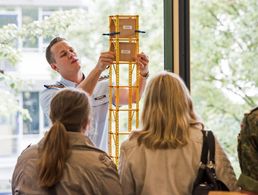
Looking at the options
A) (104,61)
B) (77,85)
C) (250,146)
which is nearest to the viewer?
(250,146)

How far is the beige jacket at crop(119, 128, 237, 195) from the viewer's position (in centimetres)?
238

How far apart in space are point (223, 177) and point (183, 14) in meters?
1.75

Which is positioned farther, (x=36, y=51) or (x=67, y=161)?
(x=36, y=51)

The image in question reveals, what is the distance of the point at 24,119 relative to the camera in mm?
3752

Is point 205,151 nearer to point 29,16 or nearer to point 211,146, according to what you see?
point 211,146

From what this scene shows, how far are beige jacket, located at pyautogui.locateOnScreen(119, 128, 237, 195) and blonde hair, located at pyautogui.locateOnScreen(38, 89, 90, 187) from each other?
1.08 ft

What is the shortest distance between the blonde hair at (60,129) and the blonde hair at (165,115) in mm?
319

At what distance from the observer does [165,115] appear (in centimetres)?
242

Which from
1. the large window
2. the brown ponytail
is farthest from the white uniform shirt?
the brown ponytail

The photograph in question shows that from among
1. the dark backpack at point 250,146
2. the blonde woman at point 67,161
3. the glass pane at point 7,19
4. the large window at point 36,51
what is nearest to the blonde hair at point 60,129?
the blonde woman at point 67,161

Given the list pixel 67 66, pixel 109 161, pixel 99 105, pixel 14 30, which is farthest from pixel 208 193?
pixel 14 30

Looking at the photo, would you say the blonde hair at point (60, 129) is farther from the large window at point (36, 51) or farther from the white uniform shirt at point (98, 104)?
the large window at point (36, 51)

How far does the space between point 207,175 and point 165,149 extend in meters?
0.24

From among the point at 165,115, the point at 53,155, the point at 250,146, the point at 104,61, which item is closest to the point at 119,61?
the point at 104,61
